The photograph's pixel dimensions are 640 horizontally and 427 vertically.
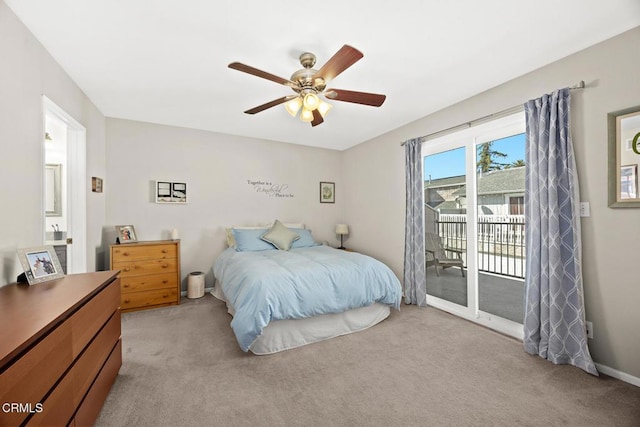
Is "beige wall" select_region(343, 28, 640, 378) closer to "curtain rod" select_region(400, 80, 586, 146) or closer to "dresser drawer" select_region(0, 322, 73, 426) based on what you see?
"curtain rod" select_region(400, 80, 586, 146)

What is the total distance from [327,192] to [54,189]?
4121 millimetres

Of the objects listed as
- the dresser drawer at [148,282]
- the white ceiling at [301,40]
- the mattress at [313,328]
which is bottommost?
the mattress at [313,328]

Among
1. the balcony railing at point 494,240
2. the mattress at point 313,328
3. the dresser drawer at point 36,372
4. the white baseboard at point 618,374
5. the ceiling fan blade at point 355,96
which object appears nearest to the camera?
the dresser drawer at point 36,372

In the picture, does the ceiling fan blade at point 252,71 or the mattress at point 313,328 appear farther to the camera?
the mattress at point 313,328

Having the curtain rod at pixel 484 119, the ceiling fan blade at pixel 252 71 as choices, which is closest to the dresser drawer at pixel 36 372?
the ceiling fan blade at pixel 252 71

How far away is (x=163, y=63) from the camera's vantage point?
A: 7.79 ft

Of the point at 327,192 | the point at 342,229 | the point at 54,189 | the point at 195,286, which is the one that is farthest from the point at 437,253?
the point at 54,189

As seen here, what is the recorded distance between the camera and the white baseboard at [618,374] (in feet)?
6.43

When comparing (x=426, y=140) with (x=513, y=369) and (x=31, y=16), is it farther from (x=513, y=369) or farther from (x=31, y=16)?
(x=31, y=16)

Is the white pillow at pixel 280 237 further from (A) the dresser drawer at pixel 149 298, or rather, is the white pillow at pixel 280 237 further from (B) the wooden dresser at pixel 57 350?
(B) the wooden dresser at pixel 57 350

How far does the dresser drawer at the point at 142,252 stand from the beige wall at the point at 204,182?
0.52 meters

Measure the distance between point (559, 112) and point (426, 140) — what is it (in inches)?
58.8

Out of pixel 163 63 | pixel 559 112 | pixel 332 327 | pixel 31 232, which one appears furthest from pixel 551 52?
pixel 31 232

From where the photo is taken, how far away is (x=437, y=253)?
3.69 m
